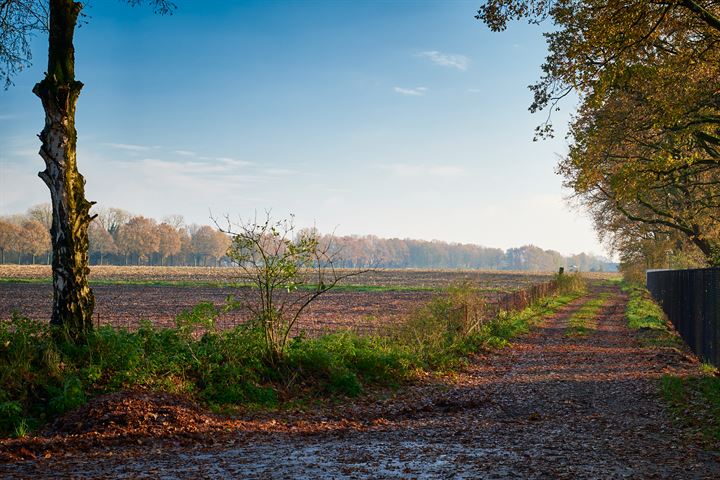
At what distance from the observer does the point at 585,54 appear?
1289 centimetres

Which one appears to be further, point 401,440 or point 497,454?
point 401,440

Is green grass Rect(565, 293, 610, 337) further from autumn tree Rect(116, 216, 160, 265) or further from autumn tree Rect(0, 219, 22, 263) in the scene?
autumn tree Rect(116, 216, 160, 265)

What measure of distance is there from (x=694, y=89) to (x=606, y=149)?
6.19 m

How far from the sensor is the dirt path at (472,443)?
7.05m

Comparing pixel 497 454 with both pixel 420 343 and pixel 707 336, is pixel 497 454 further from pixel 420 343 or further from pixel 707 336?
pixel 707 336

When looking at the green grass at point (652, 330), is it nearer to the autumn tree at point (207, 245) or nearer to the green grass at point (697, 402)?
the green grass at point (697, 402)

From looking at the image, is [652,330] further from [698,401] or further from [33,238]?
[33,238]

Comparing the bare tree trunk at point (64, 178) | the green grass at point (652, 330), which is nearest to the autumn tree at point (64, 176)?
the bare tree trunk at point (64, 178)

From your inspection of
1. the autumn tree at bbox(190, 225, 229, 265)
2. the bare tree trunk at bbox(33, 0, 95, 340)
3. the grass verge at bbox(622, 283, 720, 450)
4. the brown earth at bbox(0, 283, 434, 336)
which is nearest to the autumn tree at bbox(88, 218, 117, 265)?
the autumn tree at bbox(190, 225, 229, 265)

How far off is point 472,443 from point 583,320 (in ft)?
67.8

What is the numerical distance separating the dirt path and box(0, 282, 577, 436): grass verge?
1.04 m

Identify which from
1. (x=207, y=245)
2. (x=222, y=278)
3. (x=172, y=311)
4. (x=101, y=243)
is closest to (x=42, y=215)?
(x=101, y=243)

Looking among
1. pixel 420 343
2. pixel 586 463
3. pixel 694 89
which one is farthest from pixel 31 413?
pixel 694 89

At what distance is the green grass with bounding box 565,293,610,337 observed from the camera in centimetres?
2263
